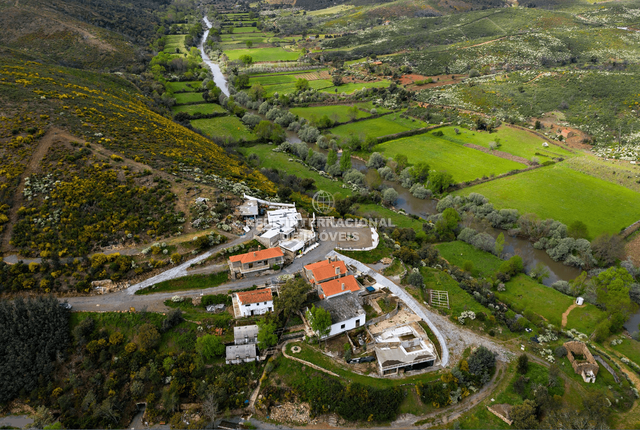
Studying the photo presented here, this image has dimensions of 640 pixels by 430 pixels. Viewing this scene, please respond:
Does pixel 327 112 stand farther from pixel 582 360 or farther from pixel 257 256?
pixel 582 360

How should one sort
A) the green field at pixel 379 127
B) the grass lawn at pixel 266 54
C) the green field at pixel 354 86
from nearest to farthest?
the green field at pixel 379 127
the green field at pixel 354 86
the grass lawn at pixel 266 54

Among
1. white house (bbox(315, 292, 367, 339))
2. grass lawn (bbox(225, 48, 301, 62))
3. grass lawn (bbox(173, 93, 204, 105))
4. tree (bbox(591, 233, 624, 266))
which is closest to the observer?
white house (bbox(315, 292, 367, 339))

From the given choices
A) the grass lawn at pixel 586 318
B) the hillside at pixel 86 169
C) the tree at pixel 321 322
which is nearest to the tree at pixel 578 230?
the grass lawn at pixel 586 318

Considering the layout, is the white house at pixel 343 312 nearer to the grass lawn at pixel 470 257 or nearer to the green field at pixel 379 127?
the grass lawn at pixel 470 257

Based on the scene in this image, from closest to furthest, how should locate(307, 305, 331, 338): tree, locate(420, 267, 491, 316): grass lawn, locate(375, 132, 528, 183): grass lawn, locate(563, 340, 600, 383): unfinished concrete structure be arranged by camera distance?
locate(563, 340, 600, 383): unfinished concrete structure, locate(307, 305, 331, 338): tree, locate(420, 267, 491, 316): grass lawn, locate(375, 132, 528, 183): grass lawn

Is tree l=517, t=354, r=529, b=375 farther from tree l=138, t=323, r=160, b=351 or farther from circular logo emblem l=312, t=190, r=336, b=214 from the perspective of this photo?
tree l=138, t=323, r=160, b=351

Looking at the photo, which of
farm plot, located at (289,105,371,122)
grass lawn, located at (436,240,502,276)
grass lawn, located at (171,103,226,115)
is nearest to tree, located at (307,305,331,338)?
grass lawn, located at (436,240,502,276)
